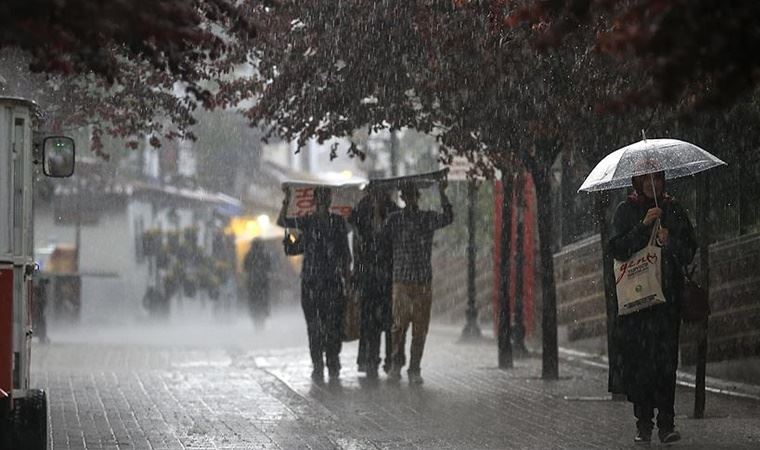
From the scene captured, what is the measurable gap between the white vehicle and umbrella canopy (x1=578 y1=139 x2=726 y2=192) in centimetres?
387

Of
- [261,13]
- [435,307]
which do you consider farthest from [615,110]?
[435,307]

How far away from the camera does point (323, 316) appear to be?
15422 millimetres

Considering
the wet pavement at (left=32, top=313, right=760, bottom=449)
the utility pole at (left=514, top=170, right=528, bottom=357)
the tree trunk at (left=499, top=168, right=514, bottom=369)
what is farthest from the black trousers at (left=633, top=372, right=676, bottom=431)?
the utility pole at (left=514, top=170, right=528, bottom=357)

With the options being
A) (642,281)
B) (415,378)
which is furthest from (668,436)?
(415,378)

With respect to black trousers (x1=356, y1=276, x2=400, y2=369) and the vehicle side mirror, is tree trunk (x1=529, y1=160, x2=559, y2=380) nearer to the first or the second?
black trousers (x1=356, y1=276, x2=400, y2=369)

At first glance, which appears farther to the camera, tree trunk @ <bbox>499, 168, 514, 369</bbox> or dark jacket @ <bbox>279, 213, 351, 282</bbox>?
tree trunk @ <bbox>499, 168, 514, 369</bbox>

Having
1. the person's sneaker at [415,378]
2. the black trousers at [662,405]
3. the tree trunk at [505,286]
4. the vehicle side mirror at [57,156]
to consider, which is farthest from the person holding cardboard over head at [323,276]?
the black trousers at [662,405]

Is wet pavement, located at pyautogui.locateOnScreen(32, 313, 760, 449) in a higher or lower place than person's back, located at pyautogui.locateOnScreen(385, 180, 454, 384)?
lower

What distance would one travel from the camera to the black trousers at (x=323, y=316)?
15.4m

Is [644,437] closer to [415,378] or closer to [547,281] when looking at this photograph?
[415,378]

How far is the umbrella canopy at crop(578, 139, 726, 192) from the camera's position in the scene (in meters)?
10.3

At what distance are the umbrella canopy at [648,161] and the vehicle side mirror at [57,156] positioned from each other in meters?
3.57

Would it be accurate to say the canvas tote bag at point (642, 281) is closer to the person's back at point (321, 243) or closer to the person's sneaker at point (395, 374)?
the person's sneaker at point (395, 374)

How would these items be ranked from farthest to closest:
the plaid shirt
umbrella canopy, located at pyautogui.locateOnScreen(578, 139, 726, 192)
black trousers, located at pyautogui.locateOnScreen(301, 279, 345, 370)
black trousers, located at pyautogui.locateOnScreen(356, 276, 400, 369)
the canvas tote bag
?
1. black trousers, located at pyautogui.locateOnScreen(356, 276, 400, 369)
2. black trousers, located at pyautogui.locateOnScreen(301, 279, 345, 370)
3. the plaid shirt
4. umbrella canopy, located at pyautogui.locateOnScreen(578, 139, 726, 192)
5. the canvas tote bag
